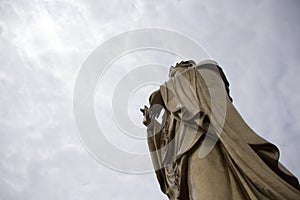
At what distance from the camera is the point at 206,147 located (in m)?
3.55

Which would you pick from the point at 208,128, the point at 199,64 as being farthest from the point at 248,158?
the point at 199,64

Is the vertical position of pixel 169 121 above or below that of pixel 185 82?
below

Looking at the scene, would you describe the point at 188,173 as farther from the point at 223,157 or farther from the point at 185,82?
the point at 185,82

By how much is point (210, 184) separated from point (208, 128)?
2.32 ft

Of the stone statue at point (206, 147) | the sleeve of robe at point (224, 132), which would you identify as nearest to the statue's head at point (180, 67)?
the stone statue at point (206, 147)

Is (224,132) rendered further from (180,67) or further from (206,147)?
(180,67)

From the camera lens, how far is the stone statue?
2.96 meters

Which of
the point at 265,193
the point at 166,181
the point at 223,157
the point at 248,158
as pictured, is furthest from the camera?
the point at 166,181

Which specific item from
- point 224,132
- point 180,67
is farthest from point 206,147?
point 180,67

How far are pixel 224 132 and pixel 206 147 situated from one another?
0.89 ft

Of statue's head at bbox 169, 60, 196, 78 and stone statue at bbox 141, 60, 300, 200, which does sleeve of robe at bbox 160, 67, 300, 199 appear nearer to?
stone statue at bbox 141, 60, 300, 200

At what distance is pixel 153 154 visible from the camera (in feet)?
15.4

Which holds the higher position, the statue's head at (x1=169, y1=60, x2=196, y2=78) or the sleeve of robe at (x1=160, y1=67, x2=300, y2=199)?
the statue's head at (x1=169, y1=60, x2=196, y2=78)

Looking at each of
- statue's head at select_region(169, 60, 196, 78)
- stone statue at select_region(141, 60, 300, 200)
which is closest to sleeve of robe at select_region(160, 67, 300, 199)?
stone statue at select_region(141, 60, 300, 200)
